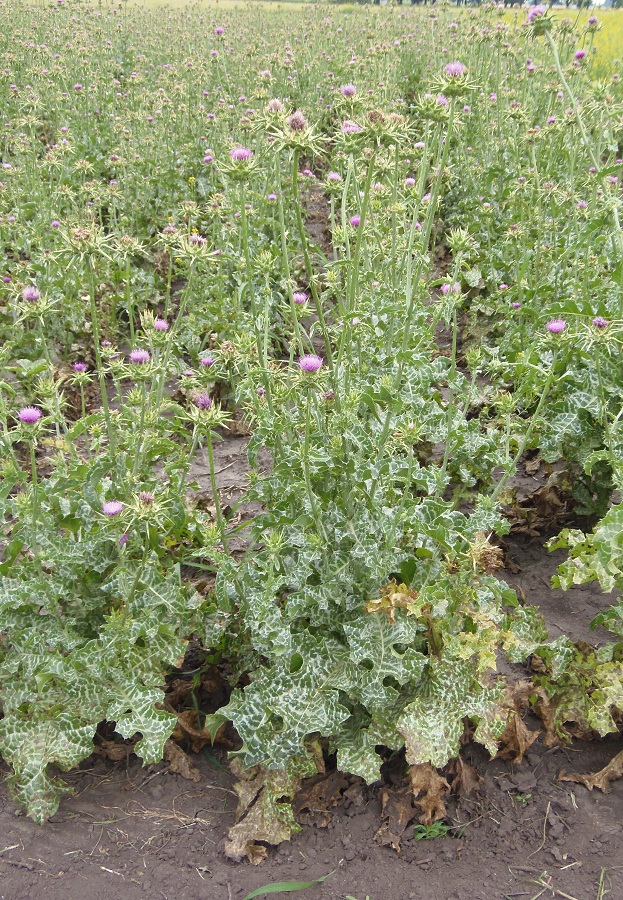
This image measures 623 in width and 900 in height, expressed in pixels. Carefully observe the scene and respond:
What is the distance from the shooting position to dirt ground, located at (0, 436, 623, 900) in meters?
2.33

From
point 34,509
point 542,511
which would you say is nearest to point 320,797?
point 34,509

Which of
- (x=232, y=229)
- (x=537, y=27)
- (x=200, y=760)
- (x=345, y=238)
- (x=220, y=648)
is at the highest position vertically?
(x=537, y=27)

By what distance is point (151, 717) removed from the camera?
8.18ft

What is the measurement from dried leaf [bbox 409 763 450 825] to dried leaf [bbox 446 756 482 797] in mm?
105

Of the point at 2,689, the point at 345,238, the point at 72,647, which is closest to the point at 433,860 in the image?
the point at 72,647

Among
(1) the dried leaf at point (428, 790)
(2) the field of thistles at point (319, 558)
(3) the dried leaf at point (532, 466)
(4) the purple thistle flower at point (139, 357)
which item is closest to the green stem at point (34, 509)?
(2) the field of thistles at point (319, 558)

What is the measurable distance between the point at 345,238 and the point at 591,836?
2.21 m

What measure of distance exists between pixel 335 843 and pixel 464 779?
496 mm

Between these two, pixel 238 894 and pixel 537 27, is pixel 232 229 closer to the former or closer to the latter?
pixel 537 27

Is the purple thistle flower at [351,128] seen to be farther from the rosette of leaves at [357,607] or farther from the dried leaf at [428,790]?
the dried leaf at [428,790]

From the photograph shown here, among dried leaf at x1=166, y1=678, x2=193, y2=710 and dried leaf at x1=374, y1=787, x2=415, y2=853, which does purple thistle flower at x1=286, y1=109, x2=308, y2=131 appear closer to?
dried leaf at x1=166, y1=678, x2=193, y2=710

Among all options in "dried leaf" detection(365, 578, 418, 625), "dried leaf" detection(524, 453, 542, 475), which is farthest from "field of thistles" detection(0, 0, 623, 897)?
"dried leaf" detection(524, 453, 542, 475)

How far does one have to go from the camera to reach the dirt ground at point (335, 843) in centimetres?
233

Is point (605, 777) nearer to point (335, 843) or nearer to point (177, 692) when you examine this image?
point (335, 843)
